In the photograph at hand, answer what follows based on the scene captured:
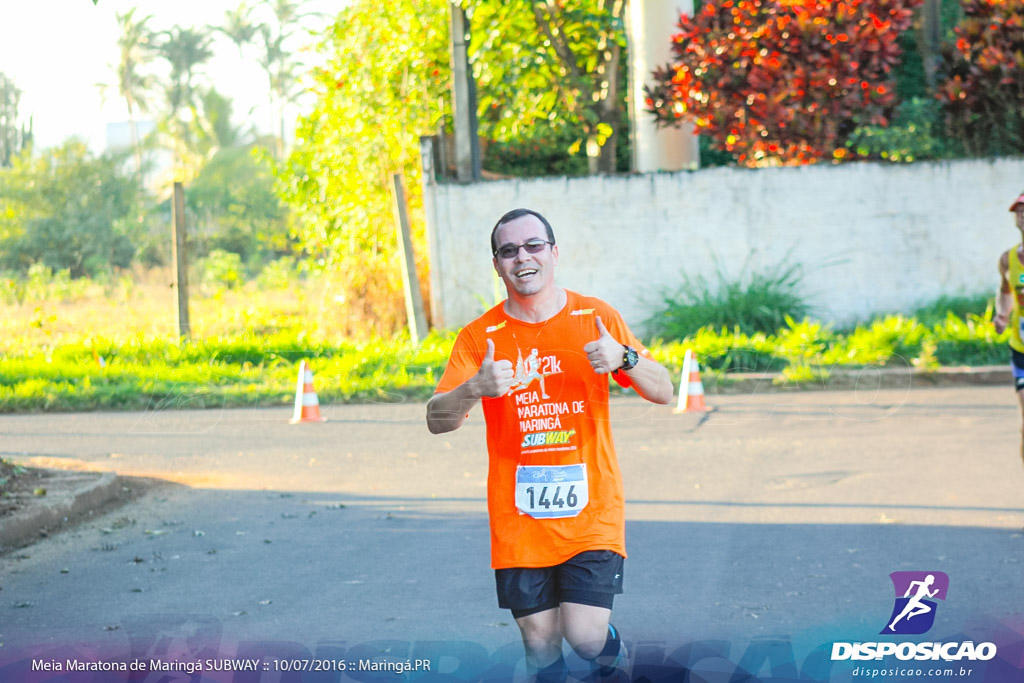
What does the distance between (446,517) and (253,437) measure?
3611 millimetres

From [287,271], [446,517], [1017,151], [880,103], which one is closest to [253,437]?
[446,517]

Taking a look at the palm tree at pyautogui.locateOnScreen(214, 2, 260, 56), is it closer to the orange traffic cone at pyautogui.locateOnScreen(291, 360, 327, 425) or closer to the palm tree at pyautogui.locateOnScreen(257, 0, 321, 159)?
the palm tree at pyautogui.locateOnScreen(257, 0, 321, 159)

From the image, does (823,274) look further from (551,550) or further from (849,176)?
(551,550)

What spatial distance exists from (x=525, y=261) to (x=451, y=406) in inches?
19.1

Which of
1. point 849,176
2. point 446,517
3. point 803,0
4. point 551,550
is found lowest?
point 446,517

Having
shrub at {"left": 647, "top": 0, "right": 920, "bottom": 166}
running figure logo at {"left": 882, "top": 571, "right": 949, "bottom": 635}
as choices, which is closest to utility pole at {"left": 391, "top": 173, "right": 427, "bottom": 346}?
shrub at {"left": 647, "top": 0, "right": 920, "bottom": 166}

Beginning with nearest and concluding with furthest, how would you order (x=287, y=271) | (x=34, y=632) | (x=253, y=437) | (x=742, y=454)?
(x=34, y=632), (x=742, y=454), (x=253, y=437), (x=287, y=271)

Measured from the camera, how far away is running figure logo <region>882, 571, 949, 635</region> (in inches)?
209

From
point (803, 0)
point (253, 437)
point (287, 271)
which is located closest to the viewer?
point (253, 437)

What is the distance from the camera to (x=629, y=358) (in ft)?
12.0

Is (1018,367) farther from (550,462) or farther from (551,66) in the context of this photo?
(551,66)

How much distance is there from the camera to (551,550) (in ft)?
12.2

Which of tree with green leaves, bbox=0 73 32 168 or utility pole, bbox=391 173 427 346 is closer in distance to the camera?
tree with green leaves, bbox=0 73 32 168

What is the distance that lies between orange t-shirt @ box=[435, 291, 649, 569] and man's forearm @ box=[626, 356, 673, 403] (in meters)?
0.08
